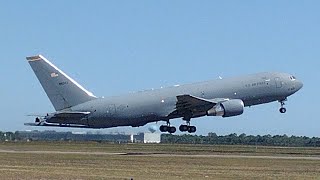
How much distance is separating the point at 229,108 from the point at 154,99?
762 centimetres

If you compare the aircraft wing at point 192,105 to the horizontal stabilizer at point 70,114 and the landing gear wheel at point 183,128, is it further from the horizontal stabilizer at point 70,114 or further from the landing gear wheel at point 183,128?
the horizontal stabilizer at point 70,114

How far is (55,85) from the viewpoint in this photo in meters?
78.7

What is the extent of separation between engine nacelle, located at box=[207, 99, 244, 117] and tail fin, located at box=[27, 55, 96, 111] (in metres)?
13.6

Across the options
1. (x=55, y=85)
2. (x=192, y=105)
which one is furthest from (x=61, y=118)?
(x=192, y=105)

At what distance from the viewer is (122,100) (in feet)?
263

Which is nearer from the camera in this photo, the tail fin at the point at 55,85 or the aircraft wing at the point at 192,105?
the tail fin at the point at 55,85

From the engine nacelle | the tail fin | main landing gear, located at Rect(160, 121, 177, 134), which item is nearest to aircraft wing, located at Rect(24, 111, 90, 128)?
the tail fin

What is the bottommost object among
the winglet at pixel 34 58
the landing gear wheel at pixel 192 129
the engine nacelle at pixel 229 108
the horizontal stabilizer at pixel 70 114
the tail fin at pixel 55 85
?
the landing gear wheel at pixel 192 129

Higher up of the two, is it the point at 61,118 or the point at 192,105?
the point at 192,105

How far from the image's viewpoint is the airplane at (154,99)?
78.6 meters

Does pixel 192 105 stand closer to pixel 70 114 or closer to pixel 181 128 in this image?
pixel 181 128

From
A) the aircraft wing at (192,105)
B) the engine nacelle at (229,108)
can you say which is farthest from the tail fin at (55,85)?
the engine nacelle at (229,108)

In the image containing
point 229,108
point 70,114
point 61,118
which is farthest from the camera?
point 229,108

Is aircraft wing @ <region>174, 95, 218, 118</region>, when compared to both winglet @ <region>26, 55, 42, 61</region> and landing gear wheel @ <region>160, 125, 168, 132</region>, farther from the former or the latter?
winglet @ <region>26, 55, 42, 61</region>
